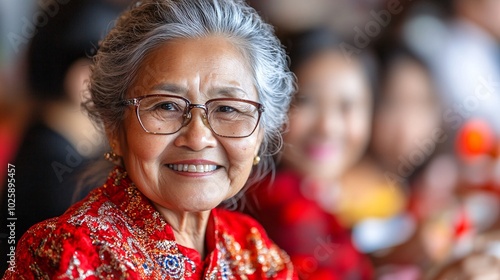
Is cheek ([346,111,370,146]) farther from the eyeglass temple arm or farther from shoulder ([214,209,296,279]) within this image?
the eyeglass temple arm

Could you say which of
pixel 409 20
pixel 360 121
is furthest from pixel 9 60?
pixel 409 20

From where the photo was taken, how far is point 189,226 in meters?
1.71

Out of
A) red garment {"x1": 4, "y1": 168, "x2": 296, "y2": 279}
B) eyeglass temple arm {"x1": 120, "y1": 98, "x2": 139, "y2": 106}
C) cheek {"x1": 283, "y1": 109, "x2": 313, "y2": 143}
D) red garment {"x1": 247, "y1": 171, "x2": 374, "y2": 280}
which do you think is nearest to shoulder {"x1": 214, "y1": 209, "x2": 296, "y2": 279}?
red garment {"x1": 4, "y1": 168, "x2": 296, "y2": 279}

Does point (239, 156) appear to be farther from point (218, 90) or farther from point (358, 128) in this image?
point (358, 128)

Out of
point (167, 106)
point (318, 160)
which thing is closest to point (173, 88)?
point (167, 106)

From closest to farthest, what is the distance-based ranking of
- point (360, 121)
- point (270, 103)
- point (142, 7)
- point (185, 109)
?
point (185, 109) → point (142, 7) → point (270, 103) → point (360, 121)

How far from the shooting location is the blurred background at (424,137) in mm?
2193

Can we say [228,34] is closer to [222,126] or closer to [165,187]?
[222,126]

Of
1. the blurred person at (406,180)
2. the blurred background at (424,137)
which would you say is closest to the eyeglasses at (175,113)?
the blurred background at (424,137)

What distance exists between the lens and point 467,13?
2.25 metres

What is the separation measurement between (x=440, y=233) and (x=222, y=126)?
3.75ft

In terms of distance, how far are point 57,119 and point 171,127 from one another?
53 centimetres

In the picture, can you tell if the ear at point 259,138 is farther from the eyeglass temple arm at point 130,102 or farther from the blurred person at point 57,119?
the blurred person at point 57,119

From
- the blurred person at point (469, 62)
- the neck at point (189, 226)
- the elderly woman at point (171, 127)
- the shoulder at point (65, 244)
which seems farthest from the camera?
the blurred person at point (469, 62)
